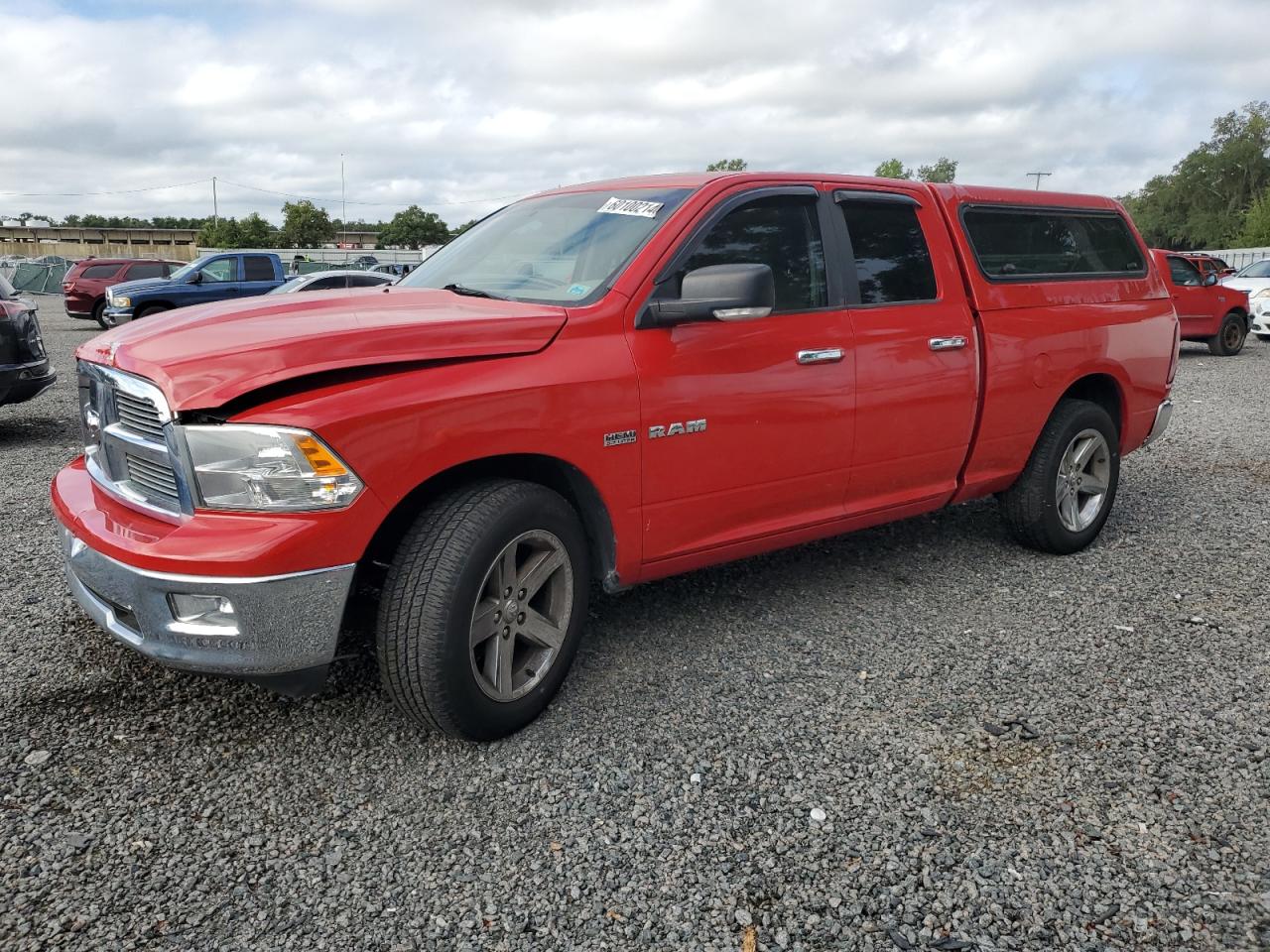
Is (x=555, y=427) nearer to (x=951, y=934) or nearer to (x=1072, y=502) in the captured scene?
(x=951, y=934)

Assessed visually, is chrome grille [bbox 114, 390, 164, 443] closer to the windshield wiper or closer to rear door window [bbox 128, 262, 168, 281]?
the windshield wiper

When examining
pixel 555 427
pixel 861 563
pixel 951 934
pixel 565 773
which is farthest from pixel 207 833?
pixel 861 563

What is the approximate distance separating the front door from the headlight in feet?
3.64

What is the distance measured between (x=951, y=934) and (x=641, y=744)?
1.15 m

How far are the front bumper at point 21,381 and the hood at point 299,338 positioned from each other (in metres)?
5.16

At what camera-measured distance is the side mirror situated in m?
3.26

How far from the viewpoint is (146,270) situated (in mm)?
23828

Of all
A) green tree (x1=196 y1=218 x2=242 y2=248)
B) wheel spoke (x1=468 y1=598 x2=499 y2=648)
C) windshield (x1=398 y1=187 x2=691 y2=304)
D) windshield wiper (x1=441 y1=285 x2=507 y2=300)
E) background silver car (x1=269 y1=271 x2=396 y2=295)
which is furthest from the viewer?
green tree (x1=196 y1=218 x2=242 y2=248)

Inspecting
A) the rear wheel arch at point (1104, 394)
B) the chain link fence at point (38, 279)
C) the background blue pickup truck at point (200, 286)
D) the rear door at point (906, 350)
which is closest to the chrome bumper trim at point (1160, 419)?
the rear wheel arch at point (1104, 394)

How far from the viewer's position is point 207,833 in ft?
8.91

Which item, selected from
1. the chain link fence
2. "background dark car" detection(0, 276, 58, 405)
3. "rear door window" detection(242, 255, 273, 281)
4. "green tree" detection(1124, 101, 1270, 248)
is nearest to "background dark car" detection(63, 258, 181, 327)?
"rear door window" detection(242, 255, 273, 281)

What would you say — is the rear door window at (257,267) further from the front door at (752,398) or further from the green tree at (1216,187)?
the green tree at (1216,187)

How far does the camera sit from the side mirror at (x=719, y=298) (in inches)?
128

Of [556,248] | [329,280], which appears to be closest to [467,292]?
[556,248]
